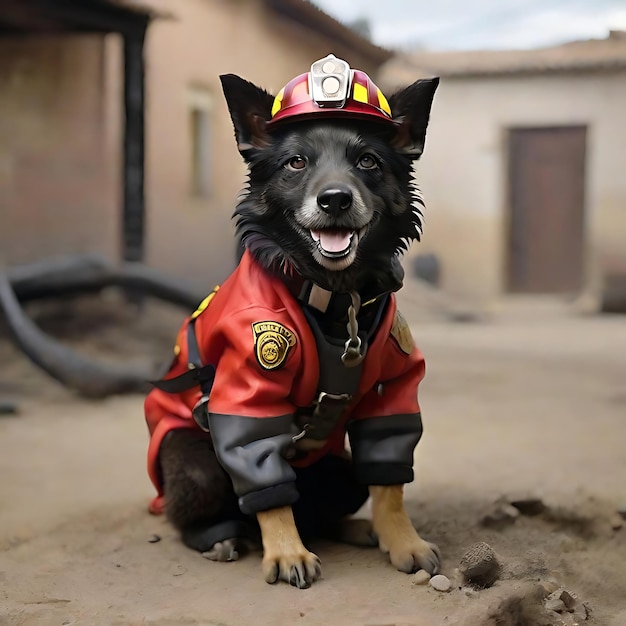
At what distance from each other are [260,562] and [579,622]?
70 centimetres

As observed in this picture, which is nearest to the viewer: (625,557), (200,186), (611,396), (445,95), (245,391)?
(245,391)

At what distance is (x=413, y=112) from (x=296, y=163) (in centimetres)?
28

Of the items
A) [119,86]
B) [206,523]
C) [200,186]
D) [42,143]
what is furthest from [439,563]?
[200,186]

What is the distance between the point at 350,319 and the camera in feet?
6.35

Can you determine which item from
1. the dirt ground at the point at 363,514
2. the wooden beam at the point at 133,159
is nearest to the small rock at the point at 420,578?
the dirt ground at the point at 363,514

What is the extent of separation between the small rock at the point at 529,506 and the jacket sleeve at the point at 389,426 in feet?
2.15

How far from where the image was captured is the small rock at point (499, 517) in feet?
8.09

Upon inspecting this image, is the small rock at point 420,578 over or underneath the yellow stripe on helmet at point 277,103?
underneath

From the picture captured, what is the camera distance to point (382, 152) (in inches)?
76.4

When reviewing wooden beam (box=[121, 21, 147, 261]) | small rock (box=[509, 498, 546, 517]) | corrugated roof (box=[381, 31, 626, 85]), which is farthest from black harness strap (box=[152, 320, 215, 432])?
corrugated roof (box=[381, 31, 626, 85])

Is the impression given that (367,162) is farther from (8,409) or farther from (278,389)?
(8,409)

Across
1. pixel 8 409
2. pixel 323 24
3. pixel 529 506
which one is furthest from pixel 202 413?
pixel 323 24

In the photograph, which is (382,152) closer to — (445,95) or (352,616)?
(352,616)

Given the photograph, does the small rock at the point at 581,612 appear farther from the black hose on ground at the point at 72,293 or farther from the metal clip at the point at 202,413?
the black hose on ground at the point at 72,293
